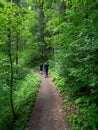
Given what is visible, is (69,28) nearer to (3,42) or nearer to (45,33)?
(3,42)

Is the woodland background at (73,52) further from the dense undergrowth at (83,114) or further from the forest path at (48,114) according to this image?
the forest path at (48,114)

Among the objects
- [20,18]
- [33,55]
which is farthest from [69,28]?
[33,55]

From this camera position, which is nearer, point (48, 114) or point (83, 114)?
point (83, 114)

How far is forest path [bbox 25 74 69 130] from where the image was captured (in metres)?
7.10

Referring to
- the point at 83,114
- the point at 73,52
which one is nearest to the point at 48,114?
the point at 83,114

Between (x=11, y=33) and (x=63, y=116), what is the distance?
→ 502 cm

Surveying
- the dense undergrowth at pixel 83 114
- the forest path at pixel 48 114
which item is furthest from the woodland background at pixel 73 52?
the forest path at pixel 48 114

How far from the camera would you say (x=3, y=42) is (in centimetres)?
754

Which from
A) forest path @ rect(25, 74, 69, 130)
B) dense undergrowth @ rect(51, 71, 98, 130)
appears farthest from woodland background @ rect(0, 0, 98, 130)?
forest path @ rect(25, 74, 69, 130)

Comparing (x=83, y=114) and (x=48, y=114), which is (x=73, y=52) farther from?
(x=48, y=114)

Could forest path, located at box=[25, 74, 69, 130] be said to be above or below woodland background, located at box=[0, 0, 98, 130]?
below

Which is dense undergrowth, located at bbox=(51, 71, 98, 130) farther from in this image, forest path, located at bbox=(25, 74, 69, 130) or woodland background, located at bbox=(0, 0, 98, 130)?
forest path, located at bbox=(25, 74, 69, 130)

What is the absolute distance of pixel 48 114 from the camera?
8125mm

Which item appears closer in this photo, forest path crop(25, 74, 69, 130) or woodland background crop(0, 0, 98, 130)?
woodland background crop(0, 0, 98, 130)
